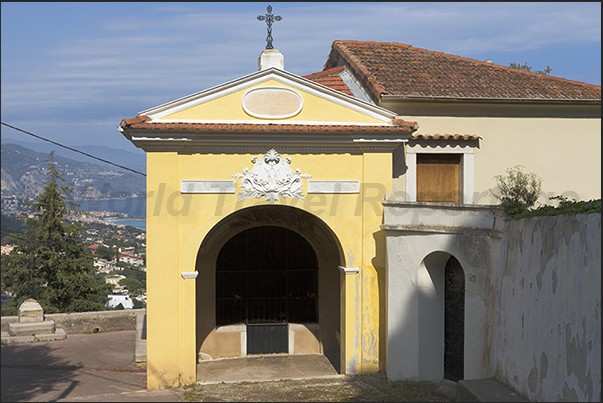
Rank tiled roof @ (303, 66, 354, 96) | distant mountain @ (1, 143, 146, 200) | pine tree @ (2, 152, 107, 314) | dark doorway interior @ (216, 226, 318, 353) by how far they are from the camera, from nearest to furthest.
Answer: tiled roof @ (303, 66, 354, 96) < dark doorway interior @ (216, 226, 318, 353) < distant mountain @ (1, 143, 146, 200) < pine tree @ (2, 152, 107, 314)

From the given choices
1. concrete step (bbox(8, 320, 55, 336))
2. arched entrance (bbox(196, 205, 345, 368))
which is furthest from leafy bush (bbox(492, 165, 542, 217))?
concrete step (bbox(8, 320, 55, 336))

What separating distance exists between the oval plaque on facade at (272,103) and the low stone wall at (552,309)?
4.87 m

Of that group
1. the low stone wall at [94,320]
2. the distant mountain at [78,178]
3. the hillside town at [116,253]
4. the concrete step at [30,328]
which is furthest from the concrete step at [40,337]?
the hillside town at [116,253]

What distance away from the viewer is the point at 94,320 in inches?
731

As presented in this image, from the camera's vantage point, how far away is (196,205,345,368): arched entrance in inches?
589

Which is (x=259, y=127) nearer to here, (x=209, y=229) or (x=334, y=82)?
(x=209, y=229)

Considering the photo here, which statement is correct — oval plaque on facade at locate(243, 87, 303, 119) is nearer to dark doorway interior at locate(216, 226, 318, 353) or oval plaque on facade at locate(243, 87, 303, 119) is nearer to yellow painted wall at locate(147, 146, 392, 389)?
yellow painted wall at locate(147, 146, 392, 389)

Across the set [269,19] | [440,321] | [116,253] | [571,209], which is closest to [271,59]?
[269,19]

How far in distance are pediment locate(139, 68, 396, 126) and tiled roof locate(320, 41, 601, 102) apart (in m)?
1.61

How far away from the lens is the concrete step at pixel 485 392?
9.77 metres

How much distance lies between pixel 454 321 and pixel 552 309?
379 centimetres

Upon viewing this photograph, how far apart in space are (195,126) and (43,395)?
5.71m

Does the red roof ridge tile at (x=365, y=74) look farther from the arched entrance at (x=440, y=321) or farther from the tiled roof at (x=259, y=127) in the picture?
the arched entrance at (x=440, y=321)

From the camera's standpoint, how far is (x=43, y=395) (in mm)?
11172
